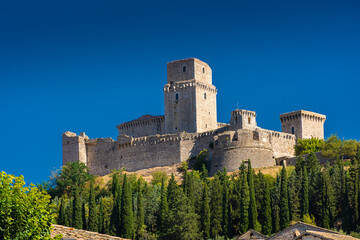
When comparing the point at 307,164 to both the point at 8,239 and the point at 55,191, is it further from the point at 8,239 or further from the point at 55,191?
the point at 8,239

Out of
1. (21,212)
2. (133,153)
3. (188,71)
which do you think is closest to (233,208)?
(133,153)

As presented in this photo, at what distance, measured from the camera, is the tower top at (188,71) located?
8656 cm

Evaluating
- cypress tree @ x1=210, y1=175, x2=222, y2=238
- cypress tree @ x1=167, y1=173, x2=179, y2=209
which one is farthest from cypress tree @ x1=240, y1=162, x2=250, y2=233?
cypress tree @ x1=167, y1=173, x2=179, y2=209

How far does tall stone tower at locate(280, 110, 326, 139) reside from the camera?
282 ft

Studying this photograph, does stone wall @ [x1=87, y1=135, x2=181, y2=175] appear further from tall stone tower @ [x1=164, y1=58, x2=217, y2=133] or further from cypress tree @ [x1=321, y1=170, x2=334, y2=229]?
cypress tree @ [x1=321, y1=170, x2=334, y2=229]

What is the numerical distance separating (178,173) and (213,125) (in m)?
11.6

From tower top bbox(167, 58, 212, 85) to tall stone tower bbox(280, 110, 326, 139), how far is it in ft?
36.3

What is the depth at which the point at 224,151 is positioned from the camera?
7525 cm

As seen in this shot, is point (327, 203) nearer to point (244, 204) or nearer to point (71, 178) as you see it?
point (244, 204)

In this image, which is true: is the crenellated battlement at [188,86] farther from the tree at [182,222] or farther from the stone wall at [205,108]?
the tree at [182,222]

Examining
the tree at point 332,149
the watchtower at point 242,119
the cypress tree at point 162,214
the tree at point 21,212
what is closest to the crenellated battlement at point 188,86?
the watchtower at point 242,119

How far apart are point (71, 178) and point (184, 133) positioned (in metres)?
14.3

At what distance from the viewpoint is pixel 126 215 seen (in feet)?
184

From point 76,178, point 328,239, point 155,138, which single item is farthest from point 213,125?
point 328,239
